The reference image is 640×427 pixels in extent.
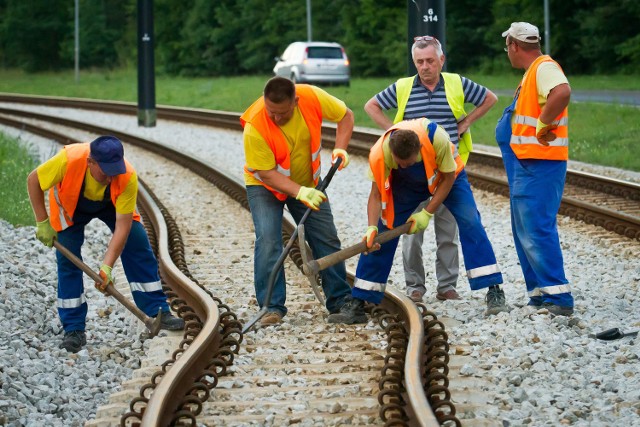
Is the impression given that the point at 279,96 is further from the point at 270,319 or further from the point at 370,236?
the point at 270,319

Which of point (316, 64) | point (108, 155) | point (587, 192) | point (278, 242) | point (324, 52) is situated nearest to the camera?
point (108, 155)

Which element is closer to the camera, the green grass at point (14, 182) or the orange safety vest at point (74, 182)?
the orange safety vest at point (74, 182)

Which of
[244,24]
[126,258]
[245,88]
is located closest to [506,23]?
[245,88]

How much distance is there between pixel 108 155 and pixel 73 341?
133 cm

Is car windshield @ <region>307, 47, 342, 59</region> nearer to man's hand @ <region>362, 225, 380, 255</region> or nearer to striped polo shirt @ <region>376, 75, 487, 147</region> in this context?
striped polo shirt @ <region>376, 75, 487, 147</region>

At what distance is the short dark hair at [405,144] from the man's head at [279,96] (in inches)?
27.9

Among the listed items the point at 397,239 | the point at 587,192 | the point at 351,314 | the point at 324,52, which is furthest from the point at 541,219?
the point at 324,52

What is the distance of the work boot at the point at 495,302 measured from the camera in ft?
24.6

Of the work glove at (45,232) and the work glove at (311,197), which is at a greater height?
the work glove at (311,197)

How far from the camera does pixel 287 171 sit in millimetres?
7547

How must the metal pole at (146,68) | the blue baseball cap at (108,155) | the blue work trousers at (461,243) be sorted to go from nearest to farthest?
the blue baseball cap at (108,155), the blue work trousers at (461,243), the metal pole at (146,68)

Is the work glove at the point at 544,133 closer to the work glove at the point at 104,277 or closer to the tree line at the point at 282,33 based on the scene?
the work glove at the point at 104,277

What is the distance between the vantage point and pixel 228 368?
6426 millimetres

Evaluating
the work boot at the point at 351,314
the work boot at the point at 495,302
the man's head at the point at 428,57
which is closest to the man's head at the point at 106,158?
the work boot at the point at 351,314
